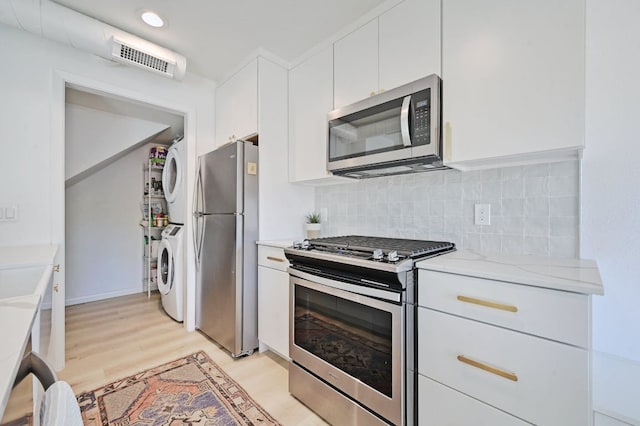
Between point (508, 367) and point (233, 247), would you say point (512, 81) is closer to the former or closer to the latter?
point (508, 367)

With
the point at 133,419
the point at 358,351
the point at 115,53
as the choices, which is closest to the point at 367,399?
the point at 358,351

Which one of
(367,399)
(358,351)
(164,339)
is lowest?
(164,339)

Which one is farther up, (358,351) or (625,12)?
(625,12)

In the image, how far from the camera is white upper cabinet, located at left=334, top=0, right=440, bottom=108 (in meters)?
1.50

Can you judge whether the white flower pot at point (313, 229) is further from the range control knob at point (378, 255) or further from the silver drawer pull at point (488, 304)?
the silver drawer pull at point (488, 304)

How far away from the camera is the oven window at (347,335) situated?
1.28 metres

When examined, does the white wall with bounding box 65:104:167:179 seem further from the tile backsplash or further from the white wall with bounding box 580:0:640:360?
the white wall with bounding box 580:0:640:360

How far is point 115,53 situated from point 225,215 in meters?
1.38

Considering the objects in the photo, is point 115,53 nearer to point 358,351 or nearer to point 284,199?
point 284,199

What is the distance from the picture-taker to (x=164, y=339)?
2.50m

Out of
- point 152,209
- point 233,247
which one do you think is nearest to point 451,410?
point 233,247

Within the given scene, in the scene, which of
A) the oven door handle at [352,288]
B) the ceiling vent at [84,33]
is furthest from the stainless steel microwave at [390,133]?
the ceiling vent at [84,33]

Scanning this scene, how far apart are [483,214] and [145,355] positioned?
2.67 metres

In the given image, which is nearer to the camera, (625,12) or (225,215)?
(625,12)
